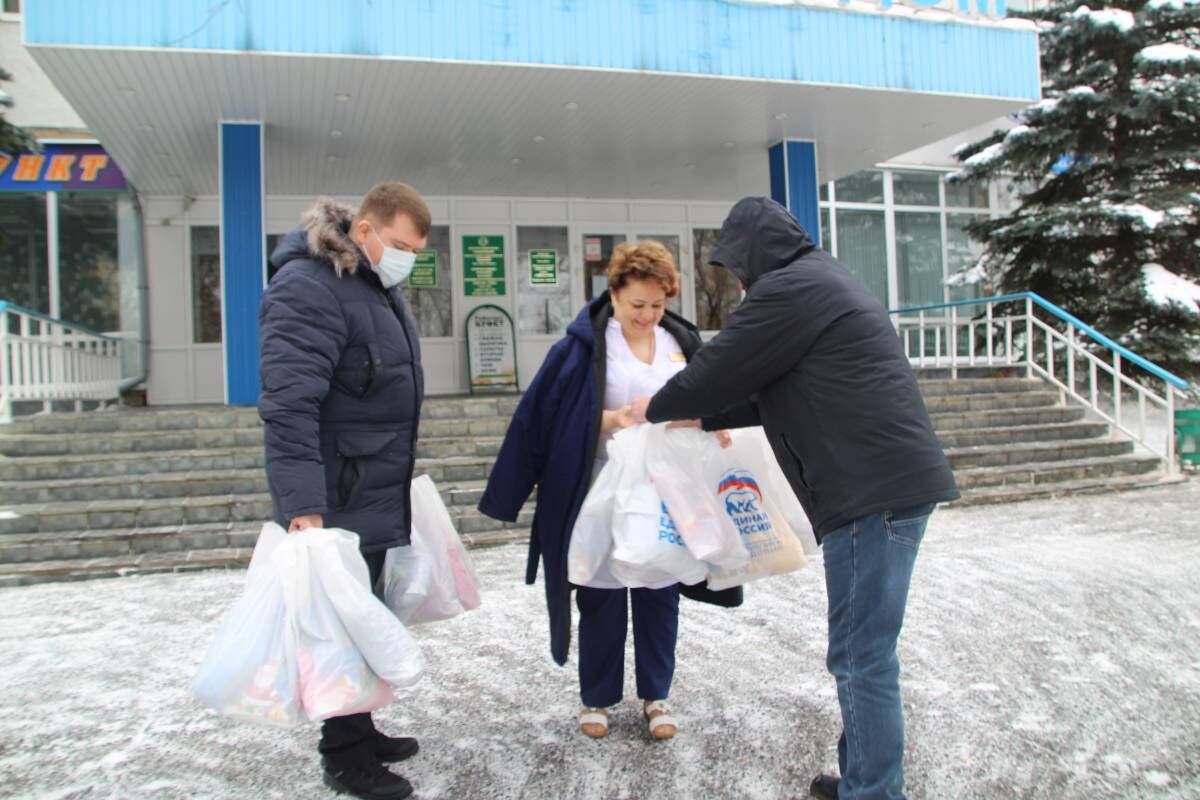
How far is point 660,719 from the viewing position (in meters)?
2.85

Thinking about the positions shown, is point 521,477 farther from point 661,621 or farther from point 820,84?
point 820,84

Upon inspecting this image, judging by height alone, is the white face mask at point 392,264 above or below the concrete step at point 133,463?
above

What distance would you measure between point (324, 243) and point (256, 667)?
1.12 meters

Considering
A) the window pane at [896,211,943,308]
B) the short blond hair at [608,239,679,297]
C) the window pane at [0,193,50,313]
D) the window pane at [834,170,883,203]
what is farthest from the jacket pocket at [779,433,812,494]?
the window pane at [896,211,943,308]

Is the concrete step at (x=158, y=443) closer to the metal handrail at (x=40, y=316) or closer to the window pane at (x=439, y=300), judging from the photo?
the metal handrail at (x=40, y=316)

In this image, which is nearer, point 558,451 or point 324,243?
point 324,243

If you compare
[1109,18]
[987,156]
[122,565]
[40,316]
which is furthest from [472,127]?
[1109,18]

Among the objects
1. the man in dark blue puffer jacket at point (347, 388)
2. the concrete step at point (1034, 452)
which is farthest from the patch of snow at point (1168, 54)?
the man in dark blue puffer jacket at point (347, 388)

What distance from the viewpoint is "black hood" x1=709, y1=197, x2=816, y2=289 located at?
90.2 inches

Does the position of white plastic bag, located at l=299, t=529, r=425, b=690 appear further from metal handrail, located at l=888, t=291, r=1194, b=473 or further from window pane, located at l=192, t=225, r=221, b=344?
window pane, located at l=192, t=225, r=221, b=344

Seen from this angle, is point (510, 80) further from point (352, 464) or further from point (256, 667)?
point (256, 667)

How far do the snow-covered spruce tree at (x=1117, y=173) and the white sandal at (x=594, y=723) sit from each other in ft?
35.4

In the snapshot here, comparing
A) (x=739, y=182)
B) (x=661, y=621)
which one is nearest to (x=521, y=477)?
(x=661, y=621)

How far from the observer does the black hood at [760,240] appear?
229 cm
